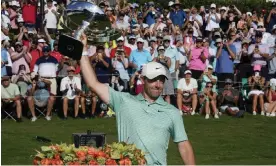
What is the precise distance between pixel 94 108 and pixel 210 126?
302 cm

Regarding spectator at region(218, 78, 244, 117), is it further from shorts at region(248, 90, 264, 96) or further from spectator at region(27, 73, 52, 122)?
spectator at region(27, 73, 52, 122)

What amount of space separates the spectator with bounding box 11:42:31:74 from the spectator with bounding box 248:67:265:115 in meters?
6.10

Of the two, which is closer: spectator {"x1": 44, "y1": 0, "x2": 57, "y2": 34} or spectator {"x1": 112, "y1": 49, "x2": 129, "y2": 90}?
spectator {"x1": 112, "y1": 49, "x2": 129, "y2": 90}

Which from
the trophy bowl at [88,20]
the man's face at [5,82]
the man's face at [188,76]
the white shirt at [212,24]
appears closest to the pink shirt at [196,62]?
the man's face at [188,76]

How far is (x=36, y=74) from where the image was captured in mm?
22484

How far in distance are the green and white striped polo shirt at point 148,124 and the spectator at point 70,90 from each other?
14140 millimetres

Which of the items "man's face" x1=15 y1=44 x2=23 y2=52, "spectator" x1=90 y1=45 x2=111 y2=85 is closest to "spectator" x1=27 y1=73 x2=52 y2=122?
"man's face" x1=15 y1=44 x2=23 y2=52

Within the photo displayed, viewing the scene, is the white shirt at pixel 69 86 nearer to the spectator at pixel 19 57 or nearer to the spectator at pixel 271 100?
the spectator at pixel 19 57

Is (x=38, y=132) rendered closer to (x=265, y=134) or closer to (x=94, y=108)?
(x=94, y=108)

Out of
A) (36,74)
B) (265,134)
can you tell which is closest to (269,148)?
(265,134)

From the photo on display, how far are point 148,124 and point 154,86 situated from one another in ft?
1.35

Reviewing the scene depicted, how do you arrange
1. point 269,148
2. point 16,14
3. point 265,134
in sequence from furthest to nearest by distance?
point 16,14 < point 265,134 < point 269,148

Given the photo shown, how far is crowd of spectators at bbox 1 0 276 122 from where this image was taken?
22.4 m

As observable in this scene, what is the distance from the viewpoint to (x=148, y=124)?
7.94 m
